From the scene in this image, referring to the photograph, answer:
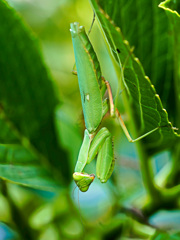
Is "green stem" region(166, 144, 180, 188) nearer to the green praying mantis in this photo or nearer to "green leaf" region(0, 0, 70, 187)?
the green praying mantis

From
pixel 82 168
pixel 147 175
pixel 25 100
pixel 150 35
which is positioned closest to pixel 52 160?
pixel 82 168

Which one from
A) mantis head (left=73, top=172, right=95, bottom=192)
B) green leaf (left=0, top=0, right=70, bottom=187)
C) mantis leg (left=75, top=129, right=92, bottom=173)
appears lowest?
mantis head (left=73, top=172, right=95, bottom=192)

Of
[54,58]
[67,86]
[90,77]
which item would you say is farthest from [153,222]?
[54,58]

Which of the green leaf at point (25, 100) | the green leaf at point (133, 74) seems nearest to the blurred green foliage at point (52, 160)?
the green leaf at point (25, 100)

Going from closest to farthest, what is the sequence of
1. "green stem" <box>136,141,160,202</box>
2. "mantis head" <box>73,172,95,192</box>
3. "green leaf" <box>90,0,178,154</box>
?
"green leaf" <box>90,0,178,154</box> → "green stem" <box>136,141,160,202</box> → "mantis head" <box>73,172,95,192</box>

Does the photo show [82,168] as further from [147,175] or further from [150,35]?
[150,35]

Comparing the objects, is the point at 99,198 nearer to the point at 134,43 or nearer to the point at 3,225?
the point at 3,225

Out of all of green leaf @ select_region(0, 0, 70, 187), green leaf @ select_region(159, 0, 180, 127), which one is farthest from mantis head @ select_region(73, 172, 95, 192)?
green leaf @ select_region(159, 0, 180, 127)
